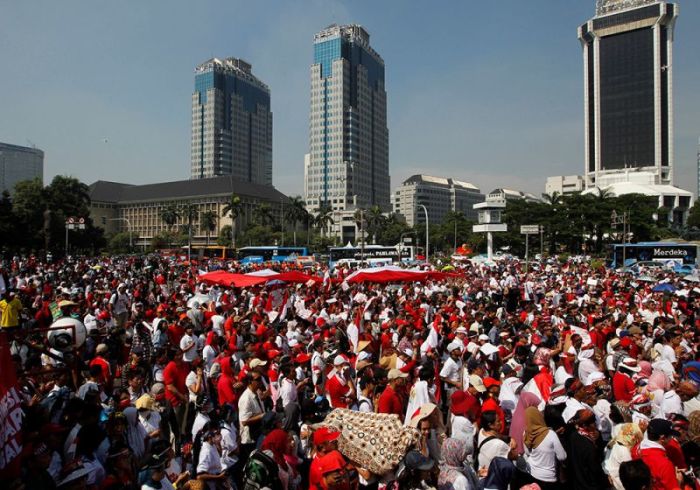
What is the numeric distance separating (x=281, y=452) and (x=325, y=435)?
0.52 meters

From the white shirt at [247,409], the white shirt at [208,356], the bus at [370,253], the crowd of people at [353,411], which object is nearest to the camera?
the crowd of people at [353,411]

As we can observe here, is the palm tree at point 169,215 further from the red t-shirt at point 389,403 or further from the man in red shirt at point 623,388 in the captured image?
the man in red shirt at point 623,388

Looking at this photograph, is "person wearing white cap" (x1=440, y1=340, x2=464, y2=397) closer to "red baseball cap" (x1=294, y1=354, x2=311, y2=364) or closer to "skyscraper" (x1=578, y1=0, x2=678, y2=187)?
"red baseball cap" (x1=294, y1=354, x2=311, y2=364)

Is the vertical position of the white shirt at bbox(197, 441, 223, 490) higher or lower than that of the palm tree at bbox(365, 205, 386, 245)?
lower

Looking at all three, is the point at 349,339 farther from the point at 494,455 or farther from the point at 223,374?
the point at 494,455

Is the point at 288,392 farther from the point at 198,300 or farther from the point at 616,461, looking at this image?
the point at 198,300

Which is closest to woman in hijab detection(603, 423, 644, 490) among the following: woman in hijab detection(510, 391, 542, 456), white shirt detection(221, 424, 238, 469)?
woman in hijab detection(510, 391, 542, 456)

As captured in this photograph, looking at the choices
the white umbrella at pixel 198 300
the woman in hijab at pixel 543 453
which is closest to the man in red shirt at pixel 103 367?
the woman in hijab at pixel 543 453

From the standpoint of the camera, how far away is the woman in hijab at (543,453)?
200 inches

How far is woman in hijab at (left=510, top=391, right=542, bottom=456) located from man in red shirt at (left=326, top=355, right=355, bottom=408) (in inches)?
92.1

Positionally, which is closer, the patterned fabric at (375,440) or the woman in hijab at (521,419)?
the patterned fabric at (375,440)

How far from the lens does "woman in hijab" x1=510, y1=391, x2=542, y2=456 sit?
18.5ft

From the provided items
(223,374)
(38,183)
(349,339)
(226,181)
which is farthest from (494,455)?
(226,181)

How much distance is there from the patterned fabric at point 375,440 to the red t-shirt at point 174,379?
324cm
